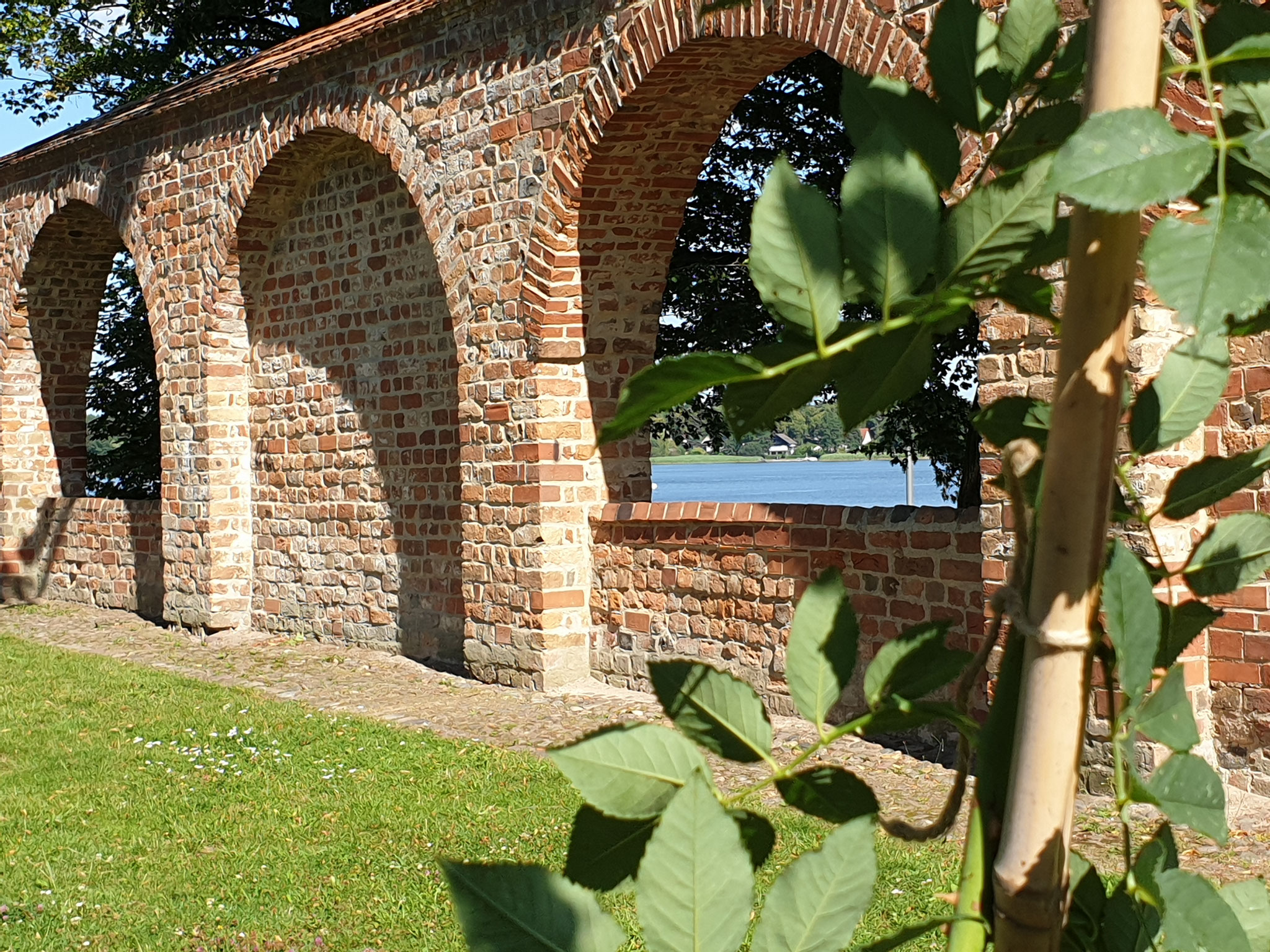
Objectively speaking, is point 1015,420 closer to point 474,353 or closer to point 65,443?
point 474,353

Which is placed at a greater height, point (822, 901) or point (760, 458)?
point (760, 458)

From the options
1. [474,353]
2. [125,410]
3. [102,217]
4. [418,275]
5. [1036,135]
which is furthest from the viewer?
[125,410]

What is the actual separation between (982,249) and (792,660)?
0.74ft

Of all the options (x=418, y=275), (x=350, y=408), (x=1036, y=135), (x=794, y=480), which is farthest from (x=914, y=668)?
(x=794, y=480)

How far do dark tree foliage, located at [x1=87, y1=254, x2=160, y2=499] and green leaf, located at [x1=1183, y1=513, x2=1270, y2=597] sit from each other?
50.3 ft

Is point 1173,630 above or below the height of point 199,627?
above

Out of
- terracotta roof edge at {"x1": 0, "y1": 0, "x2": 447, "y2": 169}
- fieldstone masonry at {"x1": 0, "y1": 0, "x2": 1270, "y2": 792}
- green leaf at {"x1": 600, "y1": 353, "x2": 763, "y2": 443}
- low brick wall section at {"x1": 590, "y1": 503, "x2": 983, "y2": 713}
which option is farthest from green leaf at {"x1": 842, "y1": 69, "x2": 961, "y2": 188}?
terracotta roof edge at {"x1": 0, "y1": 0, "x2": 447, "y2": 169}

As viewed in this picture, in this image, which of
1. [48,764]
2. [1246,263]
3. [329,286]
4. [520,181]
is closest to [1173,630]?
[1246,263]

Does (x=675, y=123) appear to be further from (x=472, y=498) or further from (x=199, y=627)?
(x=199, y=627)

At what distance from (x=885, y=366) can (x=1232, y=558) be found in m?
0.30

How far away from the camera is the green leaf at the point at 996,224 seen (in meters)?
0.50

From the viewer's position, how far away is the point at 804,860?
0.53 meters

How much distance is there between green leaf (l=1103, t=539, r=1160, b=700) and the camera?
21.4 inches

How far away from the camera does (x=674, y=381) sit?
1.55 feet
